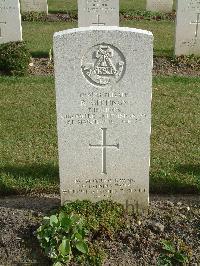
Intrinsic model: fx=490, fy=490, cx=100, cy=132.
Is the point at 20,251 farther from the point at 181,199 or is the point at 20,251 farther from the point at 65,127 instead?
the point at 181,199

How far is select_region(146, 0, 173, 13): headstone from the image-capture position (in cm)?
1617

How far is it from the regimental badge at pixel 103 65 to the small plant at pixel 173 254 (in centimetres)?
156

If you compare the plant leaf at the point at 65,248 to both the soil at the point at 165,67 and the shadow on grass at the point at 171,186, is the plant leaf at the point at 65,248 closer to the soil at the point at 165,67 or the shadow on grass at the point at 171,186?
the shadow on grass at the point at 171,186

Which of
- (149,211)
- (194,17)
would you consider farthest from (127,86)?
(194,17)

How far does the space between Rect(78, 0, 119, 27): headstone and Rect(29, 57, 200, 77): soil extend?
1379 millimetres

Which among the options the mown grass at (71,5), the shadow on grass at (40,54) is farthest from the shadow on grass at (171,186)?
the mown grass at (71,5)

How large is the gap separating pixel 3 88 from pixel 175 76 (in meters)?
3.40

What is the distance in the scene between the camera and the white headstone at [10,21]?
10.6 metres

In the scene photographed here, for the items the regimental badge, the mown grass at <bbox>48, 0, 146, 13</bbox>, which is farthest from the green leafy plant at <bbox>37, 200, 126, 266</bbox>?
the mown grass at <bbox>48, 0, 146, 13</bbox>

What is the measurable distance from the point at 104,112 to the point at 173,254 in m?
1.44

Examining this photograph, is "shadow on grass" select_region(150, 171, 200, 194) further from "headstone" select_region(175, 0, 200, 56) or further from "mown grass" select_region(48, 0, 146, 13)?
"mown grass" select_region(48, 0, 146, 13)

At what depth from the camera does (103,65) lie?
4.39 meters

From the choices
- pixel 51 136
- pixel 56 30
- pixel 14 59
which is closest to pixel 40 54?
pixel 14 59

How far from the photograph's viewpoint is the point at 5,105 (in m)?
8.27
